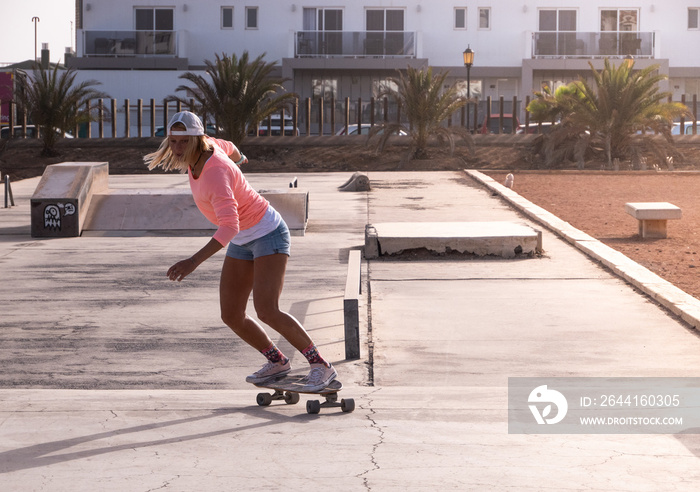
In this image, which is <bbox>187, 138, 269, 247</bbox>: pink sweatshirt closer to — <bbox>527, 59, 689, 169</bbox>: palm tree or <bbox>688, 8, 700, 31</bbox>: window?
<bbox>527, 59, 689, 169</bbox>: palm tree

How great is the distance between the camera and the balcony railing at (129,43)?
44.9 meters

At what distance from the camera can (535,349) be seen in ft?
23.7

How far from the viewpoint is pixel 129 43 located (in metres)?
45.1

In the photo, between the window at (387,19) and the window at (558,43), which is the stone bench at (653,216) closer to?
the window at (558,43)

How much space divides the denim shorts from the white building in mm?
39129

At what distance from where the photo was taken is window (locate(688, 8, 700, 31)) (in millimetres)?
46469

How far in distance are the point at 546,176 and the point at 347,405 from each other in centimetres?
2098

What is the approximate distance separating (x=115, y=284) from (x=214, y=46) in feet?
121

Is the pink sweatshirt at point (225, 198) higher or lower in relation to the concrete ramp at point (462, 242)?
higher

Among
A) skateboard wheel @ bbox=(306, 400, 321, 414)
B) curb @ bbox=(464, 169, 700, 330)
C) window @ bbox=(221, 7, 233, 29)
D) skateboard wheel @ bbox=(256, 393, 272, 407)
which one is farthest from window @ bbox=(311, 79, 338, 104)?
skateboard wheel @ bbox=(306, 400, 321, 414)

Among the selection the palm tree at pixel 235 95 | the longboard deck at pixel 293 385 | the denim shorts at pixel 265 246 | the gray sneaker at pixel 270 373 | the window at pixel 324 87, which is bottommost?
the longboard deck at pixel 293 385

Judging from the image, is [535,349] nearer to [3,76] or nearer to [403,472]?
[403,472]

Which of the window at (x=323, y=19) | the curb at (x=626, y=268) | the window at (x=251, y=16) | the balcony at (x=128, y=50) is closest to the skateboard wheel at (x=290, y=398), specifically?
the curb at (x=626, y=268)

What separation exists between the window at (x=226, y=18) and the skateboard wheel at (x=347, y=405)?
137ft
